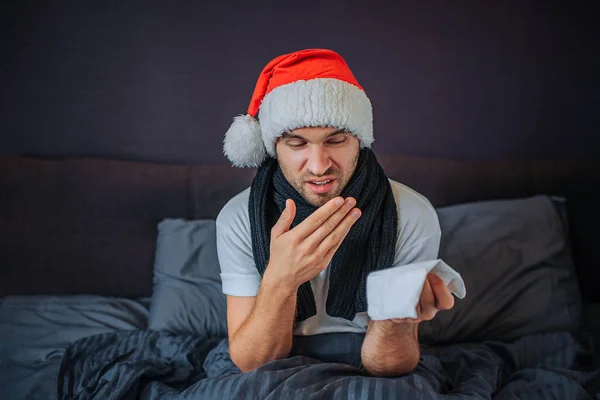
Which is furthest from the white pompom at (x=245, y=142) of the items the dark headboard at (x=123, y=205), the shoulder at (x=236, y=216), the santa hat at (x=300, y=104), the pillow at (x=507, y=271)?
the pillow at (x=507, y=271)

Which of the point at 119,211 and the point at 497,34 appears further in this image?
the point at 497,34

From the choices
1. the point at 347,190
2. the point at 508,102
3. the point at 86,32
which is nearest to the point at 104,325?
the point at 347,190

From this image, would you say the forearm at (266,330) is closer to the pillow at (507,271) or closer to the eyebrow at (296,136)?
the eyebrow at (296,136)

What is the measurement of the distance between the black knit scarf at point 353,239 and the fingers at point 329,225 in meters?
0.13

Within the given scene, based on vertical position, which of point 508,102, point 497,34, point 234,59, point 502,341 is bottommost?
point 502,341

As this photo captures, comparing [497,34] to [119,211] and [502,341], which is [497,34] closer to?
[502,341]

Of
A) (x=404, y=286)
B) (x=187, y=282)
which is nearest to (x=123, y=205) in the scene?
(x=187, y=282)

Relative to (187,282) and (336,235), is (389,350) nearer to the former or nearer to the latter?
(336,235)

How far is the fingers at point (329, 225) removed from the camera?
93 cm

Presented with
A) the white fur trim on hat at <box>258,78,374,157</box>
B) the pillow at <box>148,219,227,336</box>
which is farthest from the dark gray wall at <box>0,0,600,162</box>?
the white fur trim on hat at <box>258,78,374,157</box>

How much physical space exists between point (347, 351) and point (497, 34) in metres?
1.24

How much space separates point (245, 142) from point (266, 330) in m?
0.38

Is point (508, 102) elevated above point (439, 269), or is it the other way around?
point (508, 102)

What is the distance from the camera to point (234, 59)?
1768mm
